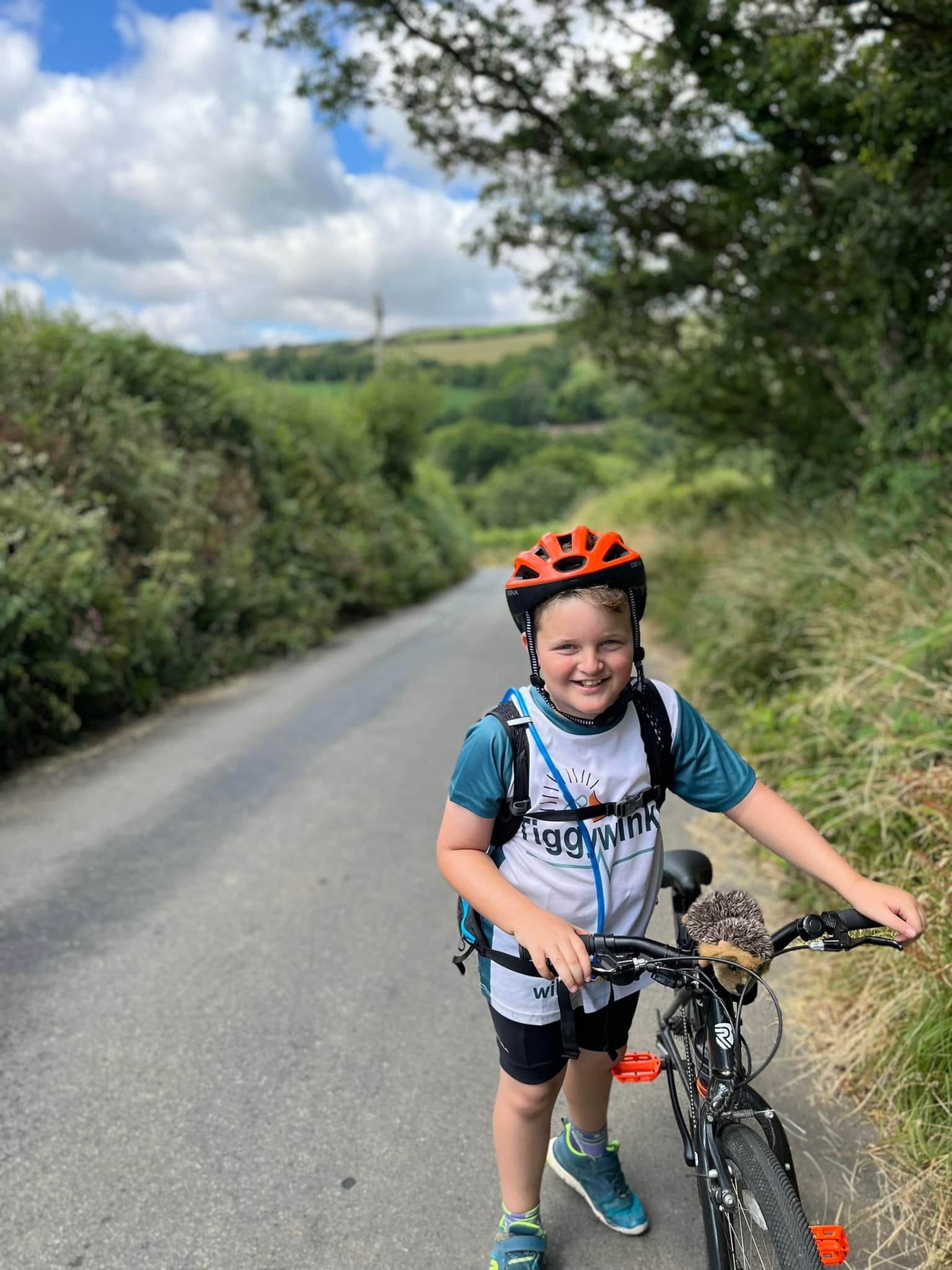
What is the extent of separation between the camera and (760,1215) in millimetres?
1702

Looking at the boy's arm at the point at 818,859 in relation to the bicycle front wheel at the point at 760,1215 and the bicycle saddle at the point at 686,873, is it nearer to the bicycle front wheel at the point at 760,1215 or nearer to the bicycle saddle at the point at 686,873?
the bicycle saddle at the point at 686,873

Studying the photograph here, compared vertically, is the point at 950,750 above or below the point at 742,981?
below

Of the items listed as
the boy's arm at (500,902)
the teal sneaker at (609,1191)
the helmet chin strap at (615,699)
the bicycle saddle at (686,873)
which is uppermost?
the helmet chin strap at (615,699)

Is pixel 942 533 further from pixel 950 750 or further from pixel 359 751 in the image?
pixel 359 751

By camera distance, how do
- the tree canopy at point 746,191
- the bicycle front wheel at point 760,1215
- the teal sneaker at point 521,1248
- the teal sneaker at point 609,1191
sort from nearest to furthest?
the bicycle front wheel at point 760,1215 → the teal sneaker at point 521,1248 → the teal sneaker at point 609,1191 → the tree canopy at point 746,191

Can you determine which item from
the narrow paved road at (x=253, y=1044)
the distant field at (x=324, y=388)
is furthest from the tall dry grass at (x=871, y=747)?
the distant field at (x=324, y=388)

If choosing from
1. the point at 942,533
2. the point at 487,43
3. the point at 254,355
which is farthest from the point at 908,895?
the point at 254,355

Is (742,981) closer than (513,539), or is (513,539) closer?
(742,981)

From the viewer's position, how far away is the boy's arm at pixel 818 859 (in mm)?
1779

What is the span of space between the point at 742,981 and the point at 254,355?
675 inches

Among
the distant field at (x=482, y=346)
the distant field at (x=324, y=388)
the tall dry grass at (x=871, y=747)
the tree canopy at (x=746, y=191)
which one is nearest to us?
the tall dry grass at (x=871, y=747)

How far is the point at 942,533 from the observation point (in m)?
6.31

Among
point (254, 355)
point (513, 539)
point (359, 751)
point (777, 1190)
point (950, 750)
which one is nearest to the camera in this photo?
point (777, 1190)

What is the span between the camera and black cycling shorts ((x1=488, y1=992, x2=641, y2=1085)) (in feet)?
6.97
